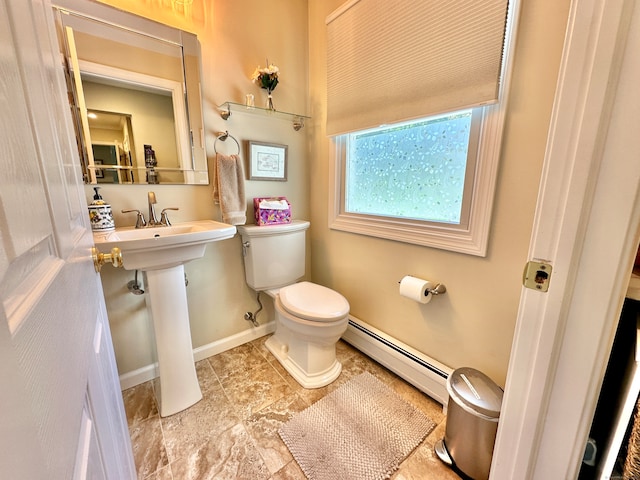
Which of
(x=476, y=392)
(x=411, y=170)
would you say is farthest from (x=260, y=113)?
(x=476, y=392)

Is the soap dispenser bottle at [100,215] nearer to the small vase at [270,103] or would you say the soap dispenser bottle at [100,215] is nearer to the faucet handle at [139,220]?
the faucet handle at [139,220]

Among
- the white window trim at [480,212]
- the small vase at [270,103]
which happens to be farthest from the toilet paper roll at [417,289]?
the small vase at [270,103]

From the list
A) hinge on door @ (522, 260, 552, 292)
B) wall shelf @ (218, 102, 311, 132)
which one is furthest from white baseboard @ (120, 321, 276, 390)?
hinge on door @ (522, 260, 552, 292)

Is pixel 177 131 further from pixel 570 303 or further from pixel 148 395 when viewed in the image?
pixel 570 303

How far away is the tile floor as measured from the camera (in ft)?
3.50

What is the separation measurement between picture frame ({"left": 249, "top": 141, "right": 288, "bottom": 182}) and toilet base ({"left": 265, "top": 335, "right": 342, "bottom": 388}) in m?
1.17

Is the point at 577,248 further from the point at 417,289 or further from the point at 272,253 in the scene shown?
the point at 272,253

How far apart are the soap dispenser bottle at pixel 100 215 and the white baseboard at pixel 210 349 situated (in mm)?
850

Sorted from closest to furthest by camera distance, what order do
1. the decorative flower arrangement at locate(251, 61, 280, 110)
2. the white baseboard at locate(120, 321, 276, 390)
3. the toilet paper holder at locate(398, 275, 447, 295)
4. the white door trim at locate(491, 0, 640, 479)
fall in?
the white door trim at locate(491, 0, 640, 479) < the toilet paper holder at locate(398, 275, 447, 295) < the white baseboard at locate(120, 321, 276, 390) < the decorative flower arrangement at locate(251, 61, 280, 110)

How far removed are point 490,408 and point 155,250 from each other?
1.46 metres

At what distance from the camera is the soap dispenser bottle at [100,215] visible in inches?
46.8

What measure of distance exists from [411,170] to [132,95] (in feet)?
4.94

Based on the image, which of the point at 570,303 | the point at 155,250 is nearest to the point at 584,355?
the point at 570,303

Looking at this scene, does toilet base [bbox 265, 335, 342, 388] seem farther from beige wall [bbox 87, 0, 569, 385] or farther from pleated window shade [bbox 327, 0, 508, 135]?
pleated window shade [bbox 327, 0, 508, 135]
